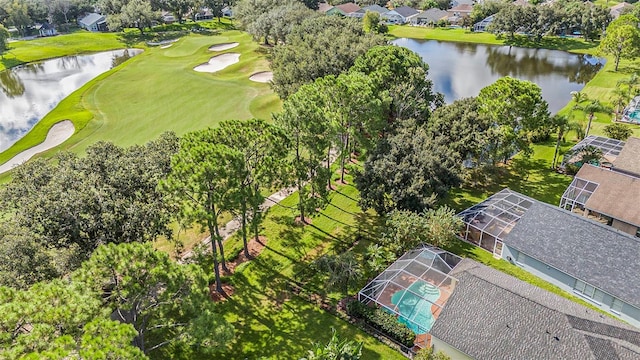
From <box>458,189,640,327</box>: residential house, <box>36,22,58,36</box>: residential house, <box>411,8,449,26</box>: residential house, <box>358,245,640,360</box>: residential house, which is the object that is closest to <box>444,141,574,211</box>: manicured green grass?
<box>458,189,640,327</box>: residential house

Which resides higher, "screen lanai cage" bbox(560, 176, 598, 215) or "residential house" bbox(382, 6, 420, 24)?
"residential house" bbox(382, 6, 420, 24)

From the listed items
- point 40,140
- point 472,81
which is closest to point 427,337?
point 40,140

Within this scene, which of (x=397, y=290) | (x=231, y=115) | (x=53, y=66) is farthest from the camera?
(x=53, y=66)

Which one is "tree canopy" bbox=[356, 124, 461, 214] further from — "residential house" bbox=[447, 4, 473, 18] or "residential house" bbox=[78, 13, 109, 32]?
"residential house" bbox=[78, 13, 109, 32]

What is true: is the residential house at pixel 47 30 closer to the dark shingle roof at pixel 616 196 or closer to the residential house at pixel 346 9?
the residential house at pixel 346 9

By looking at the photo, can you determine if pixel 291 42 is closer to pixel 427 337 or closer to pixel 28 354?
pixel 427 337

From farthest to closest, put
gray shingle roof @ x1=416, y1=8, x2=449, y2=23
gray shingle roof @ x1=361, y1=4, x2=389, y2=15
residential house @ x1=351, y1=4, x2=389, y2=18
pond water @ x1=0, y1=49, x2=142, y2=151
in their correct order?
gray shingle roof @ x1=361, y1=4, x2=389, y2=15 < residential house @ x1=351, y1=4, x2=389, y2=18 < gray shingle roof @ x1=416, y1=8, x2=449, y2=23 < pond water @ x1=0, y1=49, x2=142, y2=151
